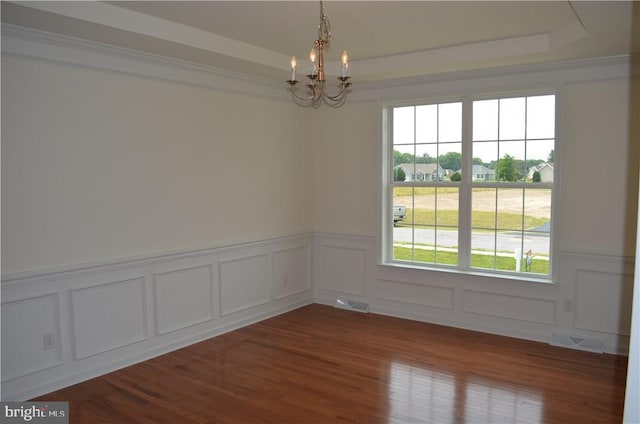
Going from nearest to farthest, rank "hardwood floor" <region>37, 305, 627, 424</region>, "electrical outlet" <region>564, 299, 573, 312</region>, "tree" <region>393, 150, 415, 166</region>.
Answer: "hardwood floor" <region>37, 305, 627, 424</region>
"electrical outlet" <region>564, 299, 573, 312</region>
"tree" <region>393, 150, 415, 166</region>

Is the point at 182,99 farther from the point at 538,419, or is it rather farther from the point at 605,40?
the point at 538,419

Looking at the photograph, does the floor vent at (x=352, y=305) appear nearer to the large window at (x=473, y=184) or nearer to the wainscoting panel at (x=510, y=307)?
the large window at (x=473, y=184)

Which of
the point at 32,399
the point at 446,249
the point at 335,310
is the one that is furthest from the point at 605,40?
the point at 32,399

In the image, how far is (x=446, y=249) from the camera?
16.5 feet

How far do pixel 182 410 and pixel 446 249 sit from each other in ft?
10.3

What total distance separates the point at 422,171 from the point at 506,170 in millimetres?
895

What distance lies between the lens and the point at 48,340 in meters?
3.38

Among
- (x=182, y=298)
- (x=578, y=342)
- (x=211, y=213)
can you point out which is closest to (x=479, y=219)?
(x=578, y=342)

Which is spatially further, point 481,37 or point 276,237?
point 276,237

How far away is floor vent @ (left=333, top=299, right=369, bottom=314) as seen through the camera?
5469 millimetres

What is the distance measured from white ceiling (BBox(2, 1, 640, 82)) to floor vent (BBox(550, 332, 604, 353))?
2539mm

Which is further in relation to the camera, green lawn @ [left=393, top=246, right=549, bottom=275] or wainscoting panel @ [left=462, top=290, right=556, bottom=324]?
green lawn @ [left=393, top=246, right=549, bottom=275]

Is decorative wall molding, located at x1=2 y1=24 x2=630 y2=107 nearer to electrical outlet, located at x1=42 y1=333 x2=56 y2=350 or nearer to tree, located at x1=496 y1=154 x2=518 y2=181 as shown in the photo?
tree, located at x1=496 y1=154 x2=518 y2=181

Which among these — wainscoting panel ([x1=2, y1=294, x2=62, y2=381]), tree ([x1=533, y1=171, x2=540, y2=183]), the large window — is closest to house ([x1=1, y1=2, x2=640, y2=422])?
wainscoting panel ([x1=2, y1=294, x2=62, y2=381])
